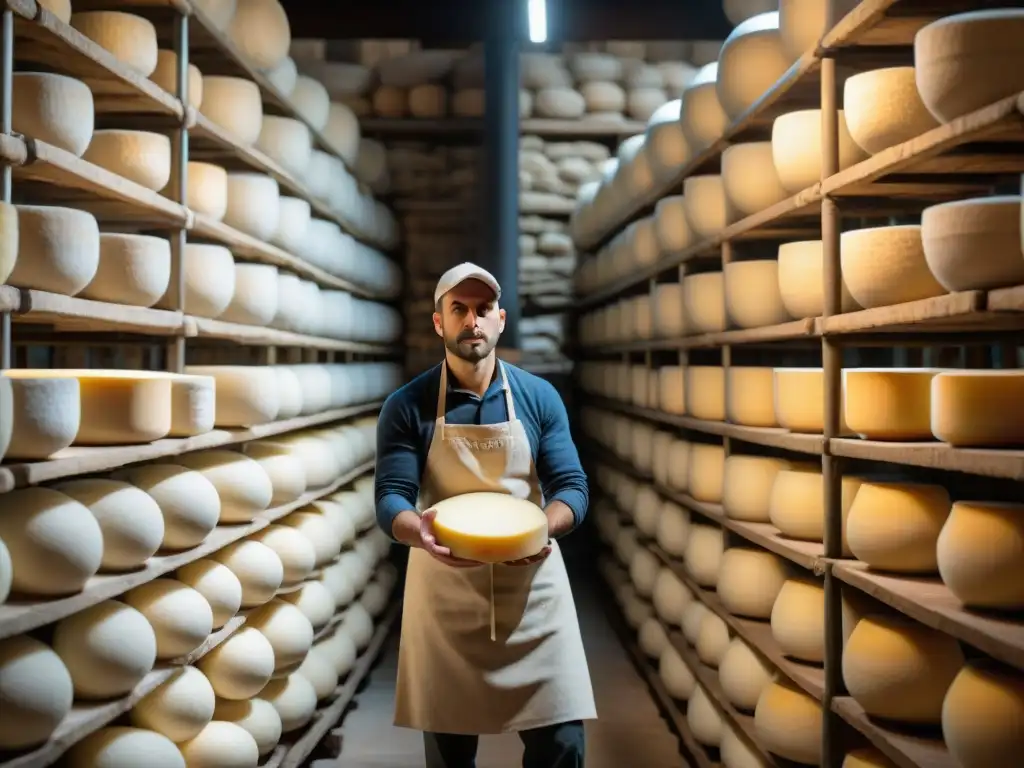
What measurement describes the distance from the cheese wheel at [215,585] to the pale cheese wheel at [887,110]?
1.67 metres

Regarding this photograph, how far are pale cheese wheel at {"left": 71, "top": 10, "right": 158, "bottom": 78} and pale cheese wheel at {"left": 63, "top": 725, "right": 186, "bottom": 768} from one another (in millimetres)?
1321

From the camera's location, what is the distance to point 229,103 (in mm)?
2770

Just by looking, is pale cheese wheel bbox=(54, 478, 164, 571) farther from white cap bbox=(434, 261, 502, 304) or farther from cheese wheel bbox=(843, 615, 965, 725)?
cheese wheel bbox=(843, 615, 965, 725)

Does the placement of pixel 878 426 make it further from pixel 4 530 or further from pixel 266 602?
pixel 266 602

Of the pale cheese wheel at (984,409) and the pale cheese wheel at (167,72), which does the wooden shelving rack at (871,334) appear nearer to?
the pale cheese wheel at (984,409)

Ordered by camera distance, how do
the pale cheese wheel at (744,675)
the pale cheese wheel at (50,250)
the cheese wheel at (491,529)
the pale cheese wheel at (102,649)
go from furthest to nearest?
the pale cheese wheel at (744,675)
the cheese wheel at (491,529)
the pale cheese wheel at (102,649)
the pale cheese wheel at (50,250)

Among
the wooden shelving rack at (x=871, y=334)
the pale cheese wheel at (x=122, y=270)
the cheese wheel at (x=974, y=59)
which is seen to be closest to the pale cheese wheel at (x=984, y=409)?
the wooden shelving rack at (x=871, y=334)

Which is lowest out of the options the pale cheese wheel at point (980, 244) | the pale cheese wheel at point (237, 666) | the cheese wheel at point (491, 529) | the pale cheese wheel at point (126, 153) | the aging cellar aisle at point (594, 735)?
the aging cellar aisle at point (594, 735)

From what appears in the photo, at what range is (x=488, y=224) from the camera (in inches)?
184

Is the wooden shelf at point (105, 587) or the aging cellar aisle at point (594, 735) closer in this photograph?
the wooden shelf at point (105, 587)

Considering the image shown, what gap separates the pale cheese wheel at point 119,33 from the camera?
7.01 ft

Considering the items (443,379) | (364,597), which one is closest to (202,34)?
(443,379)

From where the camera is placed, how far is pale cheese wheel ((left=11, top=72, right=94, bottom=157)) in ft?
5.83

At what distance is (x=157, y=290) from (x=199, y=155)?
859 millimetres
